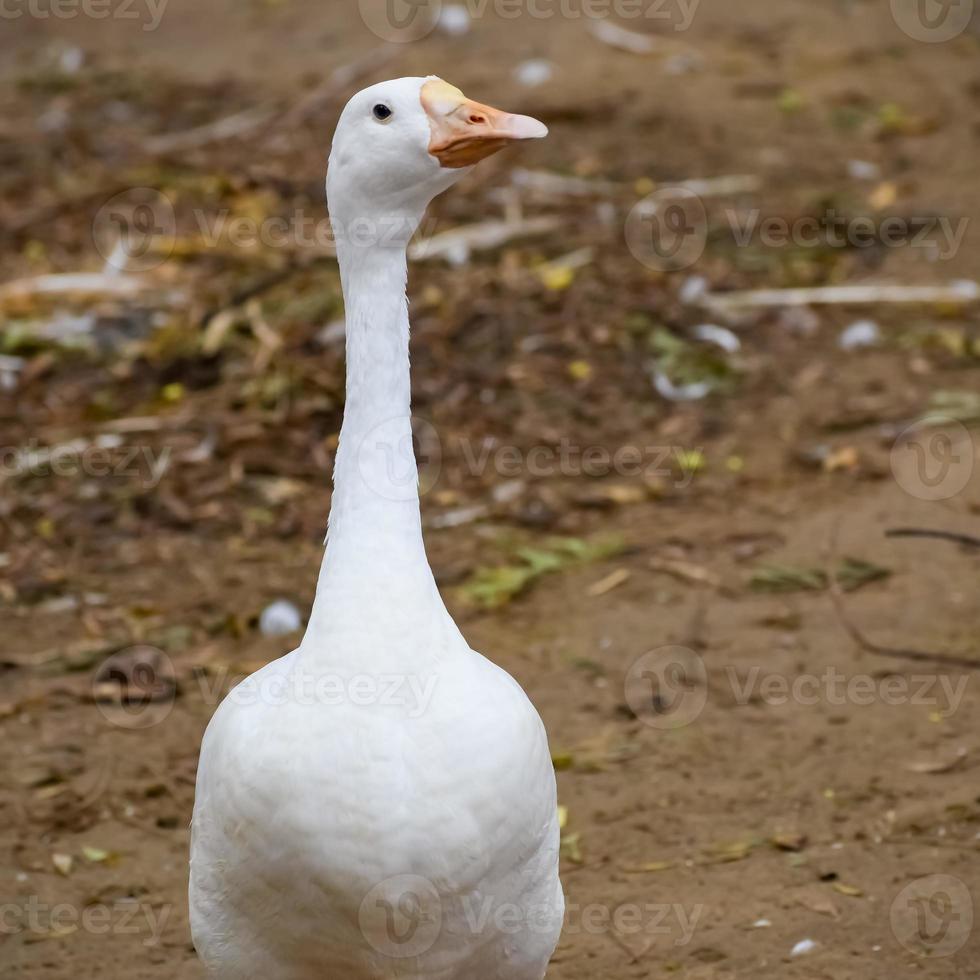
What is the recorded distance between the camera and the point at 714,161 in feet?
32.7

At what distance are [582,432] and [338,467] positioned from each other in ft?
12.8

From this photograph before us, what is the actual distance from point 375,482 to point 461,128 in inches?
31.6

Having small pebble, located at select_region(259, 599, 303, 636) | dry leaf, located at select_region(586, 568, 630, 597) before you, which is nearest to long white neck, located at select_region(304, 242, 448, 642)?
small pebble, located at select_region(259, 599, 303, 636)

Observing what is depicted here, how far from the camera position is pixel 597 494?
6.90 metres

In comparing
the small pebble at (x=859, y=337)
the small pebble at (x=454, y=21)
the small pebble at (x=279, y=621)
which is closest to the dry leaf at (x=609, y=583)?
the small pebble at (x=279, y=621)

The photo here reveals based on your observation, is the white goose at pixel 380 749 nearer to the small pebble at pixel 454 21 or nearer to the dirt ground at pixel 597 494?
the dirt ground at pixel 597 494

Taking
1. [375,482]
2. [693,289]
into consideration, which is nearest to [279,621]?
[375,482]

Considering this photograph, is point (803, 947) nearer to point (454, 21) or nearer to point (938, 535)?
point (938, 535)

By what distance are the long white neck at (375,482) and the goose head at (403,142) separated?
0.34ft

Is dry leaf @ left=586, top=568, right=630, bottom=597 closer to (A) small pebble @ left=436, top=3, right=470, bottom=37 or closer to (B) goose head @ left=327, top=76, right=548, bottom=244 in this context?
(B) goose head @ left=327, top=76, right=548, bottom=244

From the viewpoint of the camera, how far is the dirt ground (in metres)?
4.73

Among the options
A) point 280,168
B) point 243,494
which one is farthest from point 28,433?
point 280,168

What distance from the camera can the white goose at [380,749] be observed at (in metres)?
3.20

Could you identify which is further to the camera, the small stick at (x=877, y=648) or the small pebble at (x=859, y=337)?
the small pebble at (x=859, y=337)
